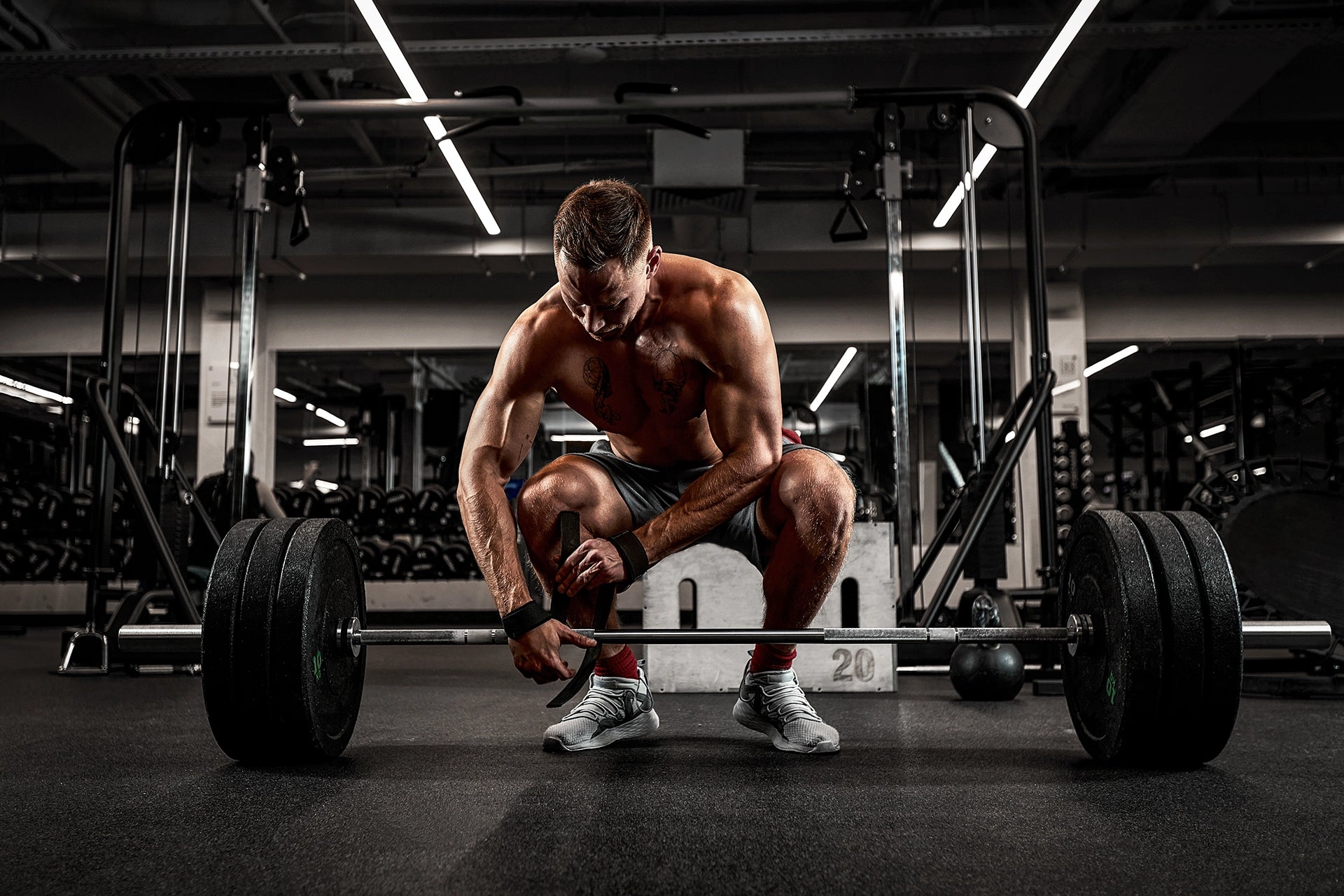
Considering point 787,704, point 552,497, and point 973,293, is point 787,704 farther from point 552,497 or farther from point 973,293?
point 973,293

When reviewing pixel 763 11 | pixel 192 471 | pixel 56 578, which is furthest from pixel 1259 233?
pixel 192 471

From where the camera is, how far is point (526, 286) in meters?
7.72

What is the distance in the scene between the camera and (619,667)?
196cm

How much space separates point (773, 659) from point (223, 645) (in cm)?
91

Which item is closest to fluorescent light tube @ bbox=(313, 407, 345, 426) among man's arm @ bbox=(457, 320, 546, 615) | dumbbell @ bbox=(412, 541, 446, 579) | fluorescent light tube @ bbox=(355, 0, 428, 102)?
dumbbell @ bbox=(412, 541, 446, 579)

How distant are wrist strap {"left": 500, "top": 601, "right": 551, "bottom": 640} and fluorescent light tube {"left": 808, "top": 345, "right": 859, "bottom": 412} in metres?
6.44

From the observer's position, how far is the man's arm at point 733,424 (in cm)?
168

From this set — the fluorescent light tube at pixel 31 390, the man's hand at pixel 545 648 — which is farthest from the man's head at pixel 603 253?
the fluorescent light tube at pixel 31 390

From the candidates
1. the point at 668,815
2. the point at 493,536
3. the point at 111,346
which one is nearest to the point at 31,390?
the point at 111,346

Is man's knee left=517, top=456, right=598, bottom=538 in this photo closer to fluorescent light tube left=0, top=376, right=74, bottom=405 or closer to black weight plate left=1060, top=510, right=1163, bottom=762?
black weight plate left=1060, top=510, right=1163, bottom=762

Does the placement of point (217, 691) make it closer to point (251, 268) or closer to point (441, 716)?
point (441, 716)

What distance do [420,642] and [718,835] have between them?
0.67m

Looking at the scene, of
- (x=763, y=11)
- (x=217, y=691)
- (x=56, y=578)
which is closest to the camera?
(x=217, y=691)

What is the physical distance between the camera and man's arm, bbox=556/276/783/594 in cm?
168
